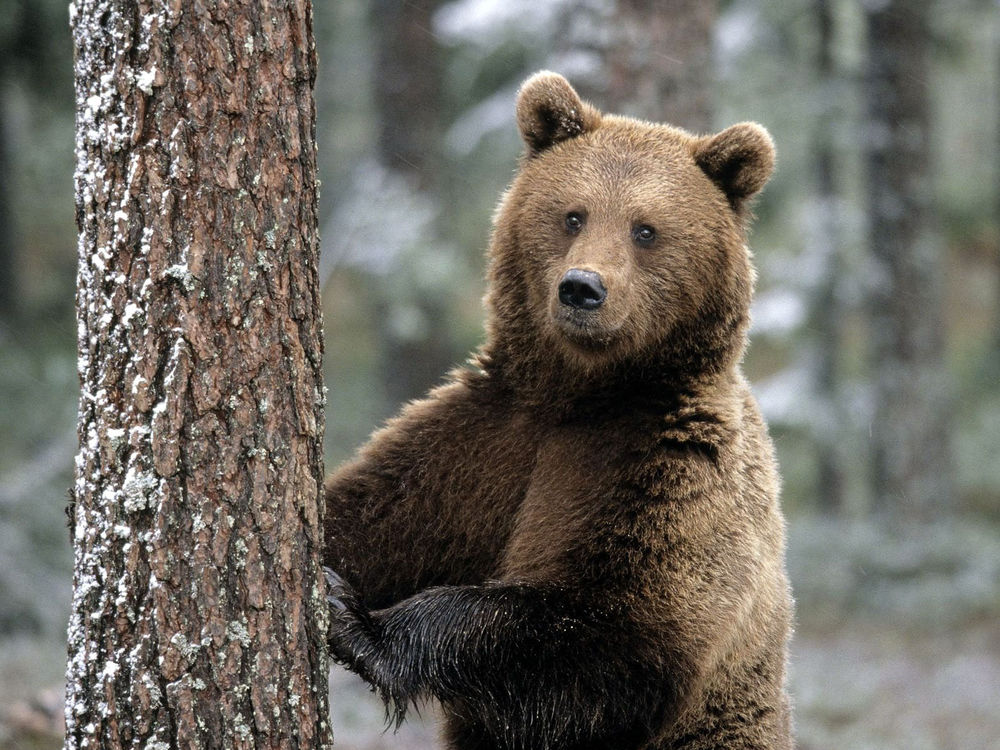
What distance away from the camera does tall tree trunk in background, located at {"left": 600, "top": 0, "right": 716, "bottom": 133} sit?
22.4 feet

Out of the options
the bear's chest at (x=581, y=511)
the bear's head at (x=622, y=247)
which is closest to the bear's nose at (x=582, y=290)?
the bear's head at (x=622, y=247)

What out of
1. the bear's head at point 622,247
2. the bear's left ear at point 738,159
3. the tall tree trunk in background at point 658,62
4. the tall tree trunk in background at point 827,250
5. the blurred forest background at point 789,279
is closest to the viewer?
the bear's head at point 622,247

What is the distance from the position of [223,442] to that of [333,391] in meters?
18.1

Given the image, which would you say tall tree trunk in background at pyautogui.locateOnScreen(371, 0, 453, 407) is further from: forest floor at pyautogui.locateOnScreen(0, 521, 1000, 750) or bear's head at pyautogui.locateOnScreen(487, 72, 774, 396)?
bear's head at pyautogui.locateOnScreen(487, 72, 774, 396)

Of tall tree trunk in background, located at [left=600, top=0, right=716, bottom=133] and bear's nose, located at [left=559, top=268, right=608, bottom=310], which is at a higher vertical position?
tall tree trunk in background, located at [left=600, top=0, right=716, bottom=133]

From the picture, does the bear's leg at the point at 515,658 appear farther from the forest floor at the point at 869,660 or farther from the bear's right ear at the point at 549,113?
the forest floor at the point at 869,660

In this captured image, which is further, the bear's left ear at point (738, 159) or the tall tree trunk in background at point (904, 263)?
the tall tree trunk in background at point (904, 263)

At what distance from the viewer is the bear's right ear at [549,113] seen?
14.1 ft

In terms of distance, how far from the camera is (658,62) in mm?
6836

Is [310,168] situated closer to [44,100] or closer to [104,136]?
[104,136]

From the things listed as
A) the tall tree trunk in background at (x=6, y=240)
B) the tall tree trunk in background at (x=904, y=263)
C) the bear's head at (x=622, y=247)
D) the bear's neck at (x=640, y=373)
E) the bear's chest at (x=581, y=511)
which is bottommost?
the bear's chest at (x=581, y=511)

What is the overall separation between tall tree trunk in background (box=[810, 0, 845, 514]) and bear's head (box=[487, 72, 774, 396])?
880cm

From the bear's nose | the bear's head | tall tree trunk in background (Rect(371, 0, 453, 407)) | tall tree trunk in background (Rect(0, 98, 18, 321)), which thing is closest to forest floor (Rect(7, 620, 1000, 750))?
the bear's head

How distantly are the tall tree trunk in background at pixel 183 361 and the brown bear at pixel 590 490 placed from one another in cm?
71
